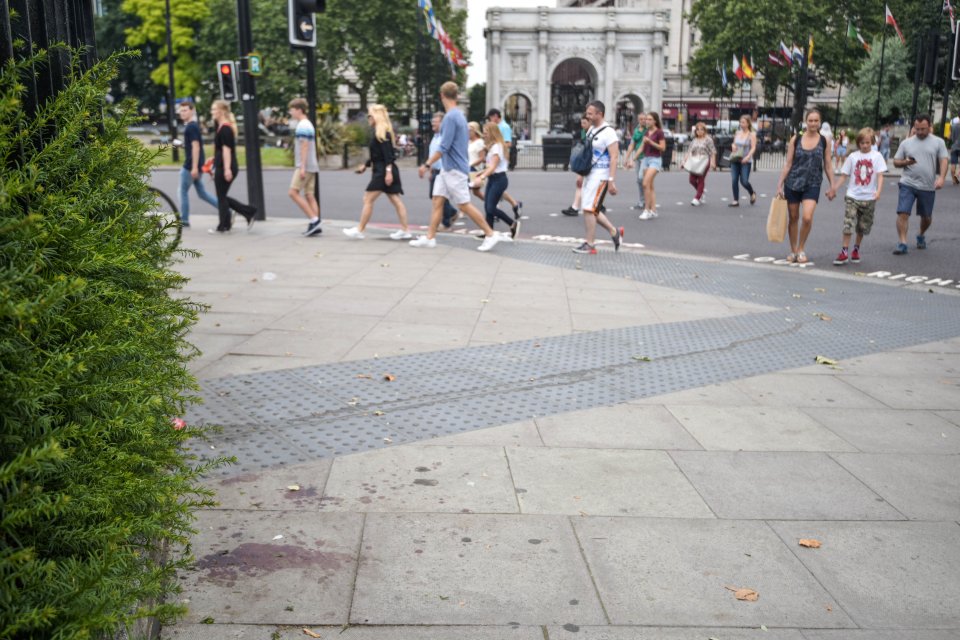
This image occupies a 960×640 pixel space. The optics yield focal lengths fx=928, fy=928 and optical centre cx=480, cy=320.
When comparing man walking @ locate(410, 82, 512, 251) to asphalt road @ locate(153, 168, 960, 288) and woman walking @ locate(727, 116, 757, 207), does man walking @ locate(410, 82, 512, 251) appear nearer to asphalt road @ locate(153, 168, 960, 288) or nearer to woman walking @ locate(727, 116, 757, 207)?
asphalt road @ locate(153, 168, 960, 288)

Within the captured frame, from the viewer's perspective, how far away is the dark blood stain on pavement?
323cm

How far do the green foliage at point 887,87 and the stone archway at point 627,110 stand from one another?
30603mm

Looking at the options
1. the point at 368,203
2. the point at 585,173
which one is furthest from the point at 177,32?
Result: the point at 585,173

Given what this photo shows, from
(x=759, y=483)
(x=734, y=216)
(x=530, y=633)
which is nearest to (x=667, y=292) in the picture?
(x=759, y=483)

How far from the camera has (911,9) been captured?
5112 cm

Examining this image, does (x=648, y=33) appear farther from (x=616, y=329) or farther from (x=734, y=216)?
(x=616, y=329)

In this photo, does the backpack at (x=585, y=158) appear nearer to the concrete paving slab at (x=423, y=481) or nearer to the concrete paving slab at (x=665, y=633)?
the concrete paving slab at (x=423, y=481)

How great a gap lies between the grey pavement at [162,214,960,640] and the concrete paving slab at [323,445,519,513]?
1 centimetres

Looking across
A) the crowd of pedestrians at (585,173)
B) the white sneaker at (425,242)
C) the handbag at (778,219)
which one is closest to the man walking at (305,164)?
→ the crowd of pedestrians at (585,173)

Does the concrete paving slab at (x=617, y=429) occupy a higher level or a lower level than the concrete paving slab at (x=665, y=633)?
lower

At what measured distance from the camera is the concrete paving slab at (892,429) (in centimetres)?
480

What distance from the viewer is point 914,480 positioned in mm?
4309

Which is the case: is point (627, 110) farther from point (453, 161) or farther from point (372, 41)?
point (453, 161)

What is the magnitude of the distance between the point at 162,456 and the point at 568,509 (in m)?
1.77
